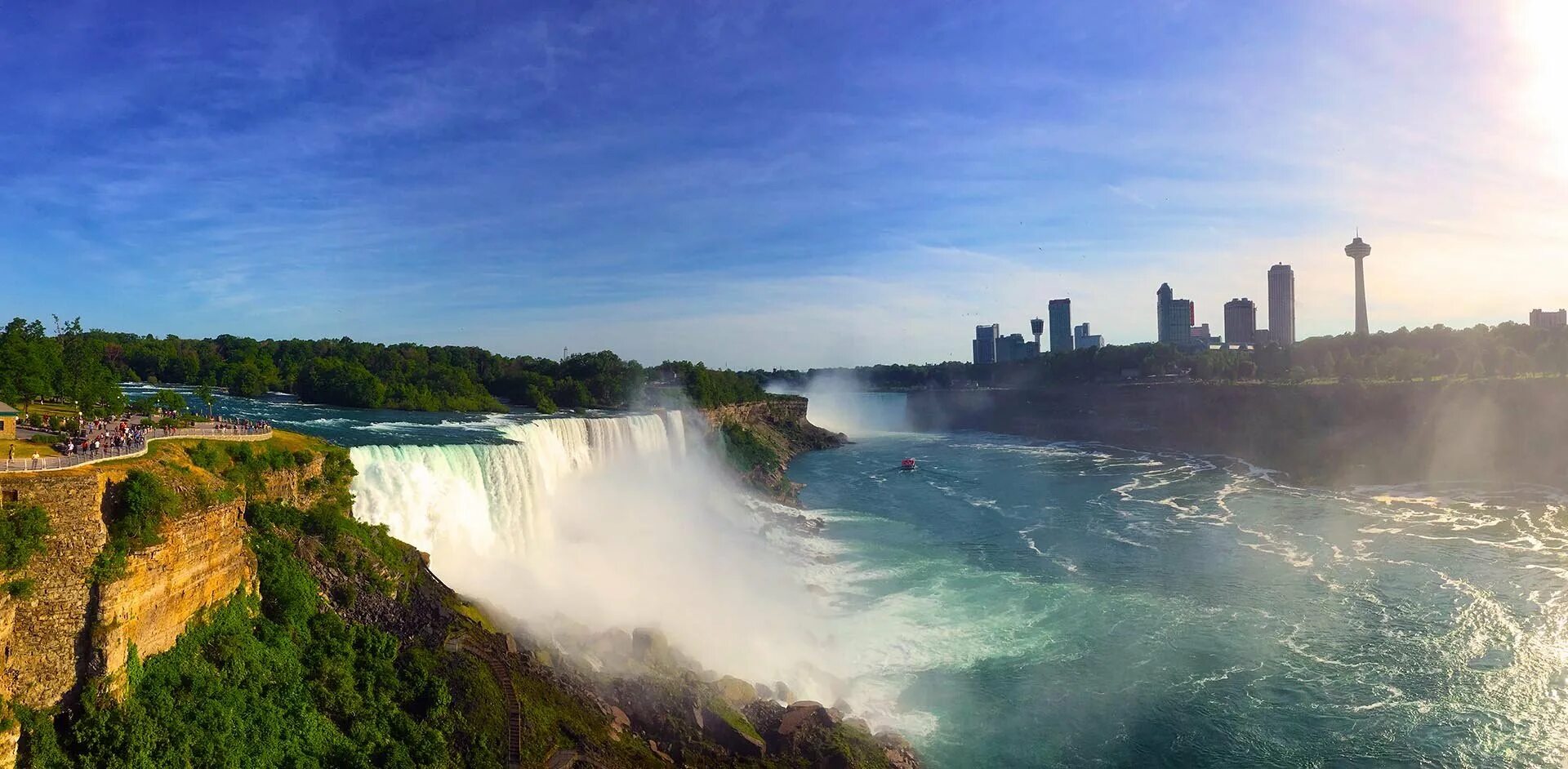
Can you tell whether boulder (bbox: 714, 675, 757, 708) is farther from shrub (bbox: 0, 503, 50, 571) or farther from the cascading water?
shrub (bbox: 0, 503, 50, 571)

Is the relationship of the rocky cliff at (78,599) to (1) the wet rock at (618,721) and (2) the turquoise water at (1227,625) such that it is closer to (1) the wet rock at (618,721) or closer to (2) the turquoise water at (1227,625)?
(1) the wet rock at (618,721)

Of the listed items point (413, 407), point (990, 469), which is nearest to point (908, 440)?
point (990, 469)

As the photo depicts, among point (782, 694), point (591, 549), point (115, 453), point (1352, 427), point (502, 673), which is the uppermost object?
point (115, 453)

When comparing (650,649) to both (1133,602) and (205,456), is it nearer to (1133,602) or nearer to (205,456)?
(205,456)

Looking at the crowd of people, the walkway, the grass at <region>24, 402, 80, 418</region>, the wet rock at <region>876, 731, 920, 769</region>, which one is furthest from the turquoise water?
the grass at <region>24, 402, 80, 418</region>

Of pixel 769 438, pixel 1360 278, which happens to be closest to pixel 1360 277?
pixel 1360 278

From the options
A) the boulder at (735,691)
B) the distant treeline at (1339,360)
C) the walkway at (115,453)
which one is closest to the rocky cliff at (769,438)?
the boulder at (735,691)

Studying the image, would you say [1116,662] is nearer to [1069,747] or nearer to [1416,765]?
[1069,747]
